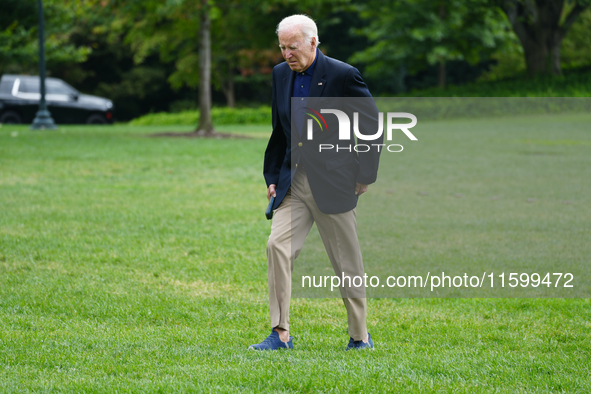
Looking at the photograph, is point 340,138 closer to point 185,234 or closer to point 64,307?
Result: point 64,307

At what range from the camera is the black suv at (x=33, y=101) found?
26391 mm

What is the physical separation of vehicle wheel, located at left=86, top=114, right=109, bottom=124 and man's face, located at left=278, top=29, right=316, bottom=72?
25752 mm

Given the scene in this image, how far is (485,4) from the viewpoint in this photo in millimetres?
31359

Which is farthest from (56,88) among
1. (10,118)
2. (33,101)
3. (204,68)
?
(204,68)

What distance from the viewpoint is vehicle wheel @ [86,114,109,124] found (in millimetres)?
28344

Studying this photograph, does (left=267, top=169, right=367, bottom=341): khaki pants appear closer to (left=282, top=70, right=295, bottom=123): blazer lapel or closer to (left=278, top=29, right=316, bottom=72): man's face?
(left=282, top=70, right=295, bottom=123): blazer lapel

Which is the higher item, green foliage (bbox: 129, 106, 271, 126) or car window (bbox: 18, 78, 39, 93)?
car window (bbox: 18, 78, 39, 93)

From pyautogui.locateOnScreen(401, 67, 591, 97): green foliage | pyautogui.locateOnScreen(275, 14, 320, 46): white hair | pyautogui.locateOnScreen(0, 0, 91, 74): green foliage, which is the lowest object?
pyautogui.locateOnScreen(401, 67, 591, 97): green foliage

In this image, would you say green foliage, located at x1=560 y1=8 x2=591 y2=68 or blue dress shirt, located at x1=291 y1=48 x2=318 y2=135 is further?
green foliage, located at x1=560 y1=8 x2=591 y2=68

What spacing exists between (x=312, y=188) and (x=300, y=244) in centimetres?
37

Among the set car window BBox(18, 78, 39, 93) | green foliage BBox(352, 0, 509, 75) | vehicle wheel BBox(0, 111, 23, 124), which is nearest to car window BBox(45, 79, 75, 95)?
car window BBox(18, 78, 39, 93)

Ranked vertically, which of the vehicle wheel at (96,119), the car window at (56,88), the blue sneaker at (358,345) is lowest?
the vehicle wheel at (96,119)

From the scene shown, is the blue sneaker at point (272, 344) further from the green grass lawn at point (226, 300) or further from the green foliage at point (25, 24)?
the green foliage at point (25, 24)

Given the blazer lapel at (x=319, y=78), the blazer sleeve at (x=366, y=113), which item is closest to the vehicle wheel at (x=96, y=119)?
the blazer lapel at (x=319, y=78)
